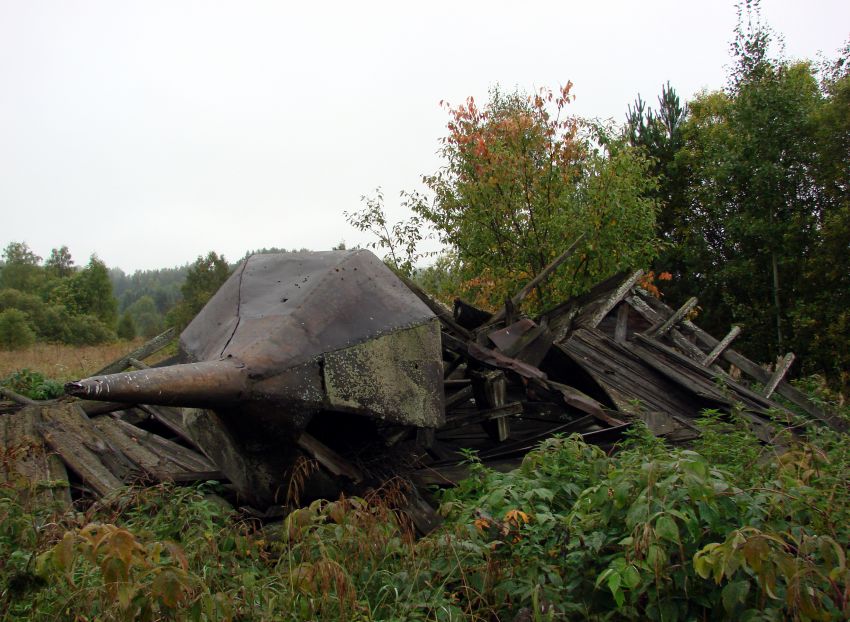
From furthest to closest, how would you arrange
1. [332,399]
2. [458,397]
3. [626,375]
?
[626,375]
[458,397]
[332,399]

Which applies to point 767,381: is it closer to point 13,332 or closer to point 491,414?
point 491,414

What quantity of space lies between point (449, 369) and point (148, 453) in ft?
9.47

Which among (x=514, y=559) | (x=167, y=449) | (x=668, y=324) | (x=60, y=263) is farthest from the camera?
(x=60, y=263)

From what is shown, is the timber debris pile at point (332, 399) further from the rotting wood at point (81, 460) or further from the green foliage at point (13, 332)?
the green foliage at point (13, 332)

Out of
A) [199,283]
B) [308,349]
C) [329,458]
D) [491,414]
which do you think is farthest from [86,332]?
[308,349]

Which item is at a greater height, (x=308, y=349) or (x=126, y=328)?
(x=126, y=328)

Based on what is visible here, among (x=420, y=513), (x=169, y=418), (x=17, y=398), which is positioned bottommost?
(x=420, y=513)

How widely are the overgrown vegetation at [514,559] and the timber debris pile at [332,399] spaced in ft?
2.40

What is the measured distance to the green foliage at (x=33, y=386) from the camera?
752cm

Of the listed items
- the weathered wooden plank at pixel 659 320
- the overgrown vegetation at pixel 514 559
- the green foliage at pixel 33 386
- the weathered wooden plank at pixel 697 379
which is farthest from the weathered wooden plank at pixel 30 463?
the weathered wooden plank at pixel 659 320

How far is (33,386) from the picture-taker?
759cm

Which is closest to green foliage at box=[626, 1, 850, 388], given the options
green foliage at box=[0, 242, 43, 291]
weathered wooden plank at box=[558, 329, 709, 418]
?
weathered wooden plank at box=[558, 329, 709, 418]

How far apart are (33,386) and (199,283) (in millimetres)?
32926

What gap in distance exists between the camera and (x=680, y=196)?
2603 cm
